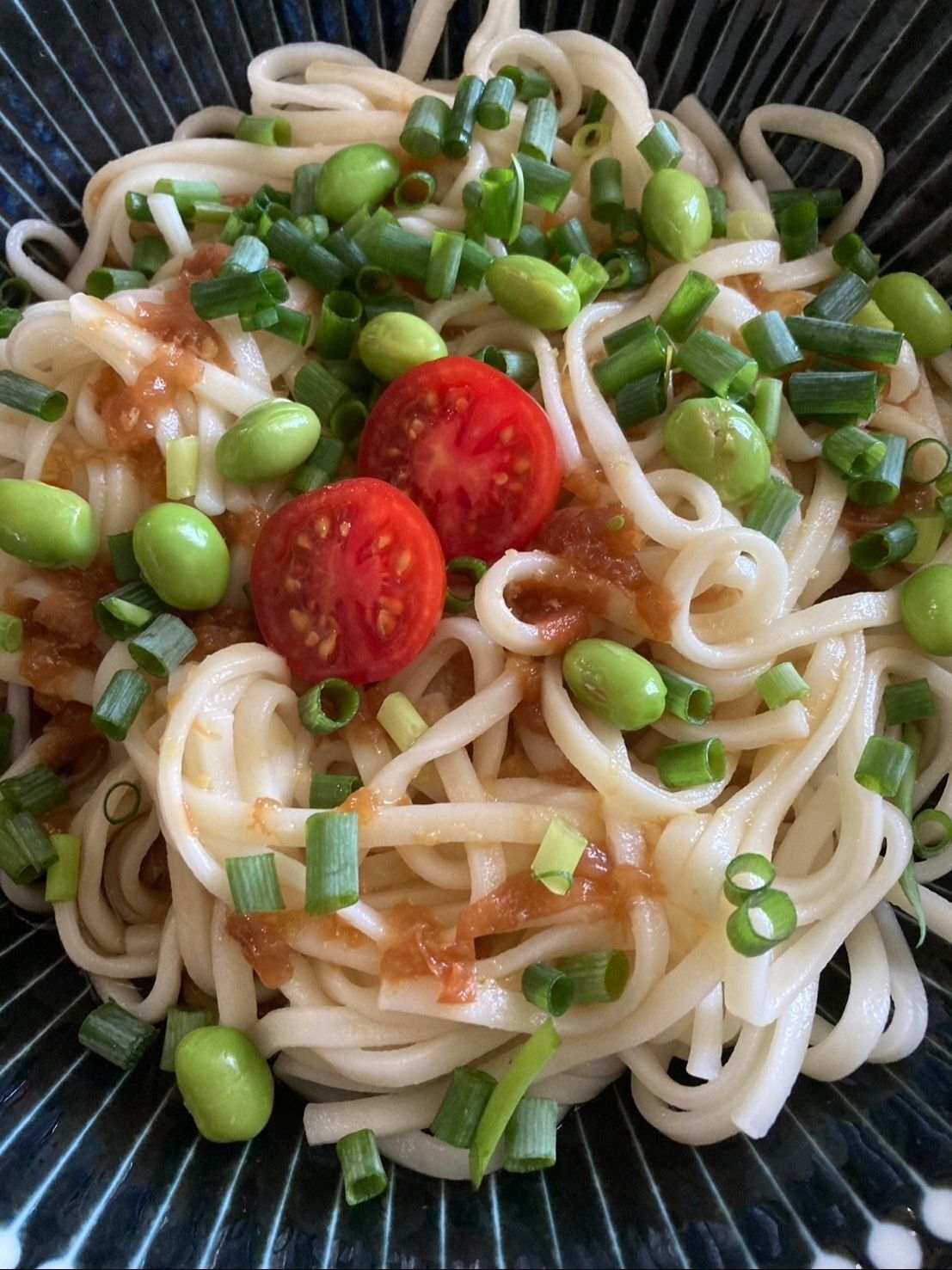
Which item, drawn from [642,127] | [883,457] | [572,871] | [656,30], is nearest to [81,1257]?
[572,871]

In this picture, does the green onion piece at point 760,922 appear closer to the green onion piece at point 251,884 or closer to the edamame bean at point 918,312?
the green onion piece at point 251,884

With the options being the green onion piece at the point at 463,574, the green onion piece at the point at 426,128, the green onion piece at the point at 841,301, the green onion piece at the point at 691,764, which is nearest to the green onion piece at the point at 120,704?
the green onion piece at the point at 463,574

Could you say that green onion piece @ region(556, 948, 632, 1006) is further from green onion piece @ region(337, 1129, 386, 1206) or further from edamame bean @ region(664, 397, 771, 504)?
edamame bean @ region(664, 397, 771, 504)

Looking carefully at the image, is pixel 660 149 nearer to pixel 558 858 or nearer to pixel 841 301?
pixel 841 301

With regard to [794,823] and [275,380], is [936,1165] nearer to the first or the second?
[794,823]

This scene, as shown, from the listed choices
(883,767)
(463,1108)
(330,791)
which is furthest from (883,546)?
(463,1108)

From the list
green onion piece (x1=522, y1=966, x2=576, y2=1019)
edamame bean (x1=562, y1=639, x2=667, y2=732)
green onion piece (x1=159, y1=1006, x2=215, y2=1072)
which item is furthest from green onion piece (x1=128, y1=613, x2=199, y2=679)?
green onion piece (x1=522, y1=966, x2=576, y2=1019)
